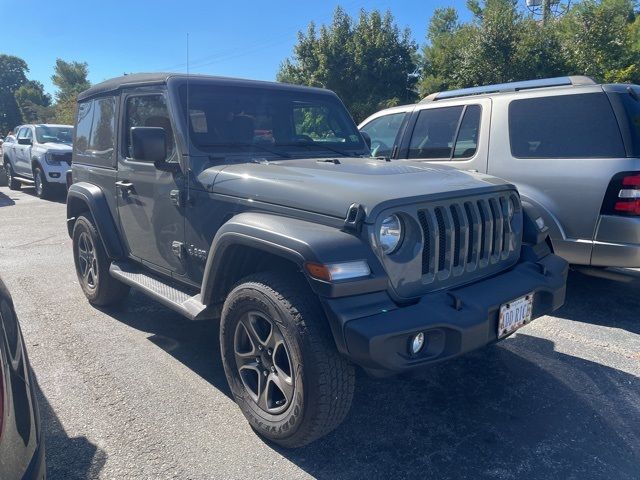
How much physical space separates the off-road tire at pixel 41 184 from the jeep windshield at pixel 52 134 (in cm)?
84

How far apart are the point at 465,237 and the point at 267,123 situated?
183 cm

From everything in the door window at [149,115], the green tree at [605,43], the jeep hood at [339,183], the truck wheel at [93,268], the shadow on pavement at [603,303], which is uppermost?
the green tree at [605,43]

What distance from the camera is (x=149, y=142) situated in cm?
334

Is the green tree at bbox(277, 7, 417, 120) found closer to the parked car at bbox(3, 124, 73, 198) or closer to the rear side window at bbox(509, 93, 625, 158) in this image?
the parked car at bbox(3, 124, 73, 198)

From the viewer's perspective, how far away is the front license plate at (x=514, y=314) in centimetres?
273

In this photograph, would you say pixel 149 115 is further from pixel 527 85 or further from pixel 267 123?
pixel 527 85

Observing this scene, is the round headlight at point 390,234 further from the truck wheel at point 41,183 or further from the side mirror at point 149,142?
the truck wheel at point 41,183

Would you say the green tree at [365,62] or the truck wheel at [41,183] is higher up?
the green tree at [365,62]

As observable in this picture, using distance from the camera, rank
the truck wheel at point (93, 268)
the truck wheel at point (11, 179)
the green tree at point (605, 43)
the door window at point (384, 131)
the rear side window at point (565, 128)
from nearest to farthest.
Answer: the rear side window at point (565, 128)
the truck wheel at point (93, 268)
the door window at point (384, 131)
the green tree at point (605, 43)
the truck wheel at point (11, 179)

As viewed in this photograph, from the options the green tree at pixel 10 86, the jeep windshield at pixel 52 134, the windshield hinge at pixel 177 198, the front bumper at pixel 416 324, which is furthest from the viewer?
the green tree at pixel 10 86

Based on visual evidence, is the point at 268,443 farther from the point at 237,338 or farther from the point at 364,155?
the point at 364,155

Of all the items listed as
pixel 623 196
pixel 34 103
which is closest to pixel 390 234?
pixel 623 196

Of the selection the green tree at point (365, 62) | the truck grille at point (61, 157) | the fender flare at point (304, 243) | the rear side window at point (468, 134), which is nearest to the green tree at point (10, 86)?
the green tree at point (365, 62)

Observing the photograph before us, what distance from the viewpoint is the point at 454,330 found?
246 cm
